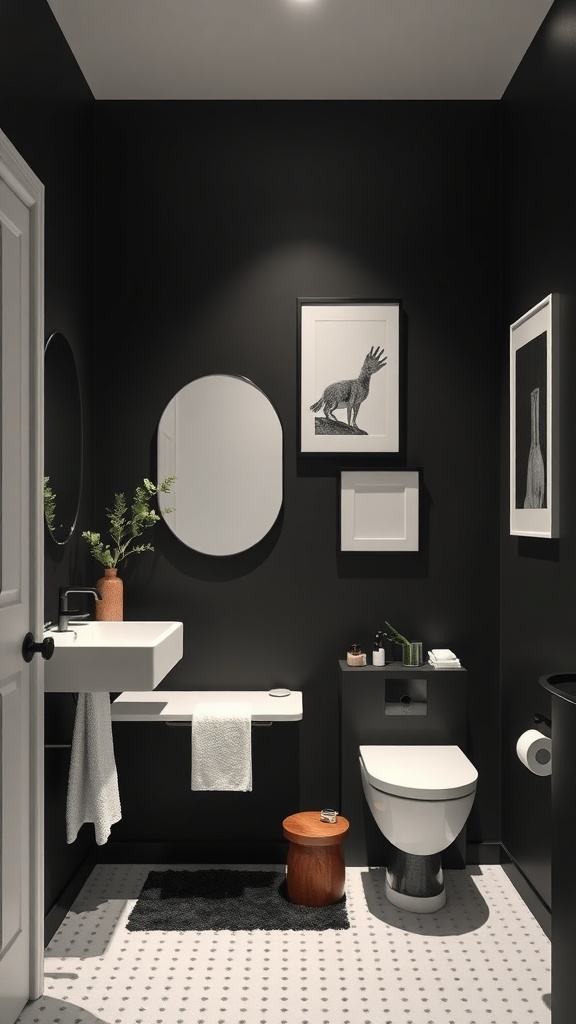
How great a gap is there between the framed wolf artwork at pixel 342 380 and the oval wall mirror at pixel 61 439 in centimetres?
85

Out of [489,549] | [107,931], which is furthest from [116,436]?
[107,931]

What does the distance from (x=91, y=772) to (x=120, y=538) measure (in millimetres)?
891

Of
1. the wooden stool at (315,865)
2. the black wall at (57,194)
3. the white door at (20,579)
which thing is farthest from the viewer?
the wooden stool at (315,865)

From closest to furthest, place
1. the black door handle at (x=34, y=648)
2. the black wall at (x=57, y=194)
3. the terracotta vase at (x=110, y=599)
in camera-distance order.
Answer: the black door handle at (x=34, y=648) → the black wall at (x=57, y=194) → the terracotta vase at (x=110, y=599)

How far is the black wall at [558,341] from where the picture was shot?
101 inches

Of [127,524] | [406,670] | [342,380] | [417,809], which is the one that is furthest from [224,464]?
[417,809]

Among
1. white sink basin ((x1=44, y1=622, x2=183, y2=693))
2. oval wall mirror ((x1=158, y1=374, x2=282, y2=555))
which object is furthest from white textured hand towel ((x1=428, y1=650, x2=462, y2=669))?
white sink basin ((x1=44, y1=622, x2=183, y2=693))

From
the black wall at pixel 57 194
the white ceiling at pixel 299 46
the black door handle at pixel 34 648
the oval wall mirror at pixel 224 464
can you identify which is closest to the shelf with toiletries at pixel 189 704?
the black wall at pixel 57 194

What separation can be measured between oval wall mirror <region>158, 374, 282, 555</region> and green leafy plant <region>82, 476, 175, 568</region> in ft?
0.25

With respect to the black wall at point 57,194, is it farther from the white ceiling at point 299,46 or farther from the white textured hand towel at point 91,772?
the white ceiling at point 299,46

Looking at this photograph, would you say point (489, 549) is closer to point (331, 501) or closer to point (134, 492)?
point (331, 501)

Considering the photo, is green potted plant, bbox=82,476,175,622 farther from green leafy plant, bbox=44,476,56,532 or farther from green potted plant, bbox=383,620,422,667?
green potted plant, bbox=383,620,422,667

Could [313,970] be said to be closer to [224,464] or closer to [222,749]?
[222,749]

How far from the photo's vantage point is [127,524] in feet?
10.9
